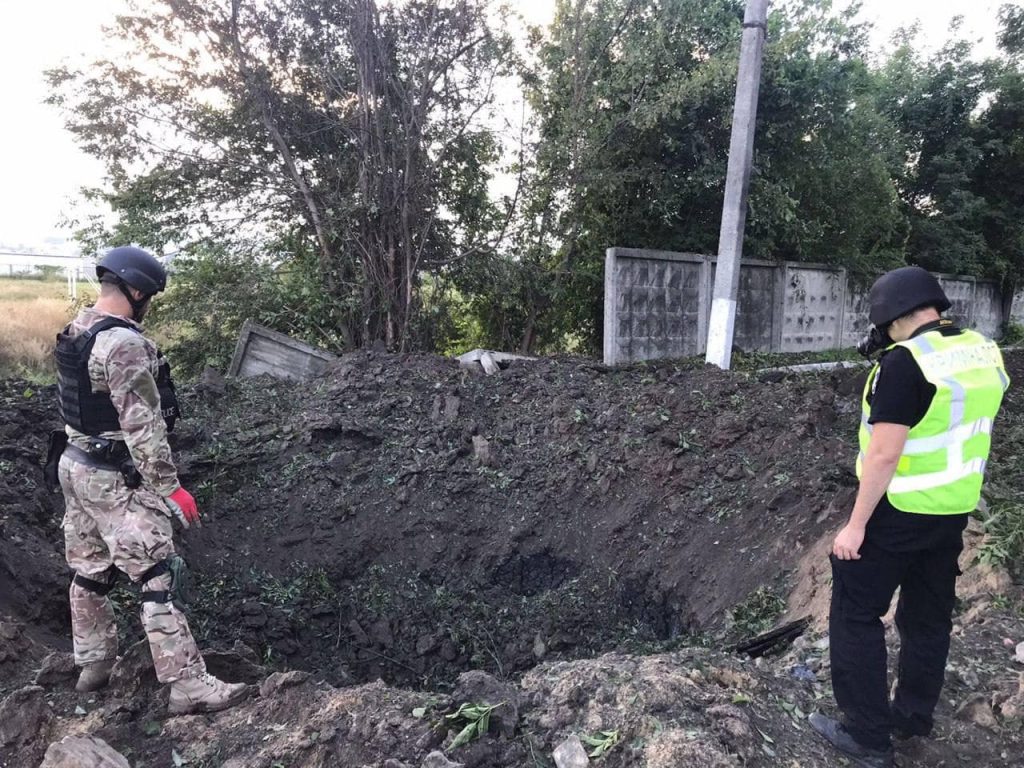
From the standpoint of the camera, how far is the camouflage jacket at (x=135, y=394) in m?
2.79

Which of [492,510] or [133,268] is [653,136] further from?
[133,268]

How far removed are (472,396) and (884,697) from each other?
4.34m

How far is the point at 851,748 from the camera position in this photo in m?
2.51

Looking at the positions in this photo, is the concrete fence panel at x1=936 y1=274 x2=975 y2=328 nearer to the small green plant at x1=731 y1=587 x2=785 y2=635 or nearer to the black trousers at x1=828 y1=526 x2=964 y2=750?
the small green plant at x1=731 y1=587 x2=785 y2=635

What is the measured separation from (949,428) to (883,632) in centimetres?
73

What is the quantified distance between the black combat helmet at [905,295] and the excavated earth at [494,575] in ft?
4.82

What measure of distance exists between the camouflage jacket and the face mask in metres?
2.67

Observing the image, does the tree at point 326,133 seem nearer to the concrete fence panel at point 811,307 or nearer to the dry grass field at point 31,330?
the dry grass field at point 31,330

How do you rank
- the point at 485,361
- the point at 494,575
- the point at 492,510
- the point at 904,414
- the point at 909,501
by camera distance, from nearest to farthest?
the point at 904,414 < the point at 909,501 < the point at 494,575 < the point at 492,510 < the point at 485,361

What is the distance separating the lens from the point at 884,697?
2.48 meters

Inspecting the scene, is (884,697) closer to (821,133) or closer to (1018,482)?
(1018,482)

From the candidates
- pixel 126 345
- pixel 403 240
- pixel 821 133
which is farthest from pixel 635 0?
pixel 126 345

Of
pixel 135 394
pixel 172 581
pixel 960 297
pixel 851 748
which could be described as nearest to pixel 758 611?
pixel 851 748

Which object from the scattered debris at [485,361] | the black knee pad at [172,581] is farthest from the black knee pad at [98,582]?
the scattered debris at [485,361]
